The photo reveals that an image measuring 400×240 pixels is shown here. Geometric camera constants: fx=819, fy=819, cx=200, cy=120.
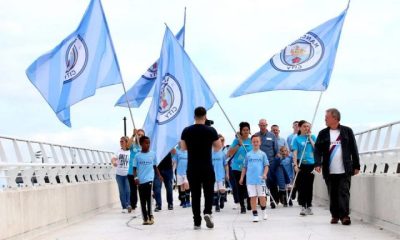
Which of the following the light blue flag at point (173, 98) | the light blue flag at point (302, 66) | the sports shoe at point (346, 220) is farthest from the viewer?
the light blue flag at point (302, 66)

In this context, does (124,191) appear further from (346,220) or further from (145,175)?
(346,220)

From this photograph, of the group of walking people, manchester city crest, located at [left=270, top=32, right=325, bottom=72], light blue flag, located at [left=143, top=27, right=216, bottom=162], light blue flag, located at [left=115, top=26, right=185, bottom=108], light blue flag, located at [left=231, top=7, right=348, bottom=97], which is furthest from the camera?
light blue flag, located at [left=115, top=26, right=185, bottom=108]

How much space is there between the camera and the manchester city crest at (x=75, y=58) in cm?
1770

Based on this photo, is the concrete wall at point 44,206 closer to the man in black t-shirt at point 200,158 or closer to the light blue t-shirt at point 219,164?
the man in black t-shirt at point 200,158

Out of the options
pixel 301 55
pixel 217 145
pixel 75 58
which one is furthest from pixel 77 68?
pixel 217 145

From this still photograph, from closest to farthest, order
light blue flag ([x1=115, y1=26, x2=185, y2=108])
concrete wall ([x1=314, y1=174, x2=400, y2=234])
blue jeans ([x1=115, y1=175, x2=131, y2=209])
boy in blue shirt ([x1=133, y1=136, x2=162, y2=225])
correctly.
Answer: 1. concrete wall ([x1=314, y1=174, x2=400, y2=234])
2. boy in blue shirt ([x1=133, y1=136, x2=162, y2=225])
3. blue jeans ([x1=115, y1=175, x2=131, y2=209])
4. light blue flag ([x1=115, y1=26, x2=185, y2=108])

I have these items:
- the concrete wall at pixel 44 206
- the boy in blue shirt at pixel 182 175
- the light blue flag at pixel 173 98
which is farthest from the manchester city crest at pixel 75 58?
the boy in blue shirt at pixel 182 175

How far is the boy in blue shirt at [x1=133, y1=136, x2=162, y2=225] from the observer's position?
580 inches

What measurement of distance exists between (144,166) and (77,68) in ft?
12.9

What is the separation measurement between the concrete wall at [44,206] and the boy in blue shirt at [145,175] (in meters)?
1.54

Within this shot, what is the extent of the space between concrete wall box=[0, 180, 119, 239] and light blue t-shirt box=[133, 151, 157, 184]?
1555 mm

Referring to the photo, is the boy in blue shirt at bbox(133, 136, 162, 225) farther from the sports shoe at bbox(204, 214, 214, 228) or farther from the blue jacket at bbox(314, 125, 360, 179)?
the blue jacket at bbox(314, 125, 360, 179)

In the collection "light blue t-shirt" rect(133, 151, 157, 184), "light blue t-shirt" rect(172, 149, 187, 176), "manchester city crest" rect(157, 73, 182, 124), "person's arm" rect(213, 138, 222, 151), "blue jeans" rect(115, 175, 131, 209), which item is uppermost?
"manchester city crest" rect(157, 73, 182, 124)

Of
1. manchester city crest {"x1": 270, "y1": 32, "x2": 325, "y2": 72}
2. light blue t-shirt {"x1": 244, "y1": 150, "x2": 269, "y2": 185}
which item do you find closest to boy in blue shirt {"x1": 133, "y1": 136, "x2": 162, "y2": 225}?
light blue t-shirt {"x1": 244, "y1": 150, "x2": 269, "y2": 185}
